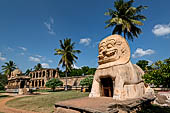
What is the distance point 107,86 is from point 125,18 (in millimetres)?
12329

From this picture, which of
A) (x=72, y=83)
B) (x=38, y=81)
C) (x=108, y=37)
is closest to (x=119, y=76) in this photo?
(x=108, y=37)

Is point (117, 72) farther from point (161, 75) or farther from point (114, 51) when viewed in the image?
point (161, 75)

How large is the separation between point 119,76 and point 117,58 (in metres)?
1.44

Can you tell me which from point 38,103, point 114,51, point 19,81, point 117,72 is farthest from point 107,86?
point 19,81

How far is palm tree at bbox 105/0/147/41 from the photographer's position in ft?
54.6

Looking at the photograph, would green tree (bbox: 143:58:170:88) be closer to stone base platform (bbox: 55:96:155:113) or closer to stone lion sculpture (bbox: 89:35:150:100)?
stone base platform (bbox: 55:96:155:113)

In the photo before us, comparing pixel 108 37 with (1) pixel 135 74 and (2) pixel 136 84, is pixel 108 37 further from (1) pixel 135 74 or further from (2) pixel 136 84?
(2) pixel 136 84

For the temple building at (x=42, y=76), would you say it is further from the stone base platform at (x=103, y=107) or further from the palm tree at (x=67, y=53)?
the stone base platform at (x=103, y=107)

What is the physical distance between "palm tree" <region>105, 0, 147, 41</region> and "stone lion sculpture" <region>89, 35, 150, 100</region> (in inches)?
349

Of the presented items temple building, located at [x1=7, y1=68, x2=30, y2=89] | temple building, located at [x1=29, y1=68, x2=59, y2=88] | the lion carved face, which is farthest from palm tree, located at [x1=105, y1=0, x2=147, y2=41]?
temple building, located at [x1=29, y1=68, x2=59, y2=88]

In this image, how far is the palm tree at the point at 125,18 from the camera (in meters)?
16.6

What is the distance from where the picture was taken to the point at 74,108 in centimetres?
582

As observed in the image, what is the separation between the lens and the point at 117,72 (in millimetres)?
7672

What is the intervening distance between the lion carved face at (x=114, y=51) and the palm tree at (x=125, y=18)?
340 inches
